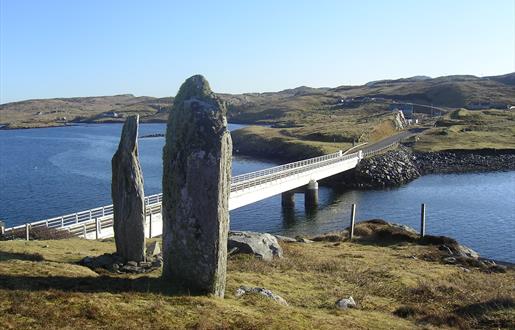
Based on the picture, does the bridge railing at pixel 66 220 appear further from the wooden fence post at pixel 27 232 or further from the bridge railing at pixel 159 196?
the wooden fence post at pixel 27 232

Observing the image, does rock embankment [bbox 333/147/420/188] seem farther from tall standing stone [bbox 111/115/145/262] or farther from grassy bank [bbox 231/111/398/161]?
tall standing stone [bbox 111/115/145/262]

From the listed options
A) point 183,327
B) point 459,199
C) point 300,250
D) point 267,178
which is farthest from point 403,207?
point 183,327

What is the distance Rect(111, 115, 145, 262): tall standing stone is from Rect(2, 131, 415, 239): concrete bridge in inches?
459

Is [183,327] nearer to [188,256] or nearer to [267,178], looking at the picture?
[188,256]

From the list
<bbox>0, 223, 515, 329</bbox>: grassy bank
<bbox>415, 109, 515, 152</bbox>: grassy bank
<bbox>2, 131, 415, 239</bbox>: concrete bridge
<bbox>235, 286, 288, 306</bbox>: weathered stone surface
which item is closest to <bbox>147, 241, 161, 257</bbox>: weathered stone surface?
<bbox>0, 223, 515, 329</bbox>: grassy bank

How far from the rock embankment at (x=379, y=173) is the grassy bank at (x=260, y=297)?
56953 mm

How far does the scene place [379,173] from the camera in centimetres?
8612

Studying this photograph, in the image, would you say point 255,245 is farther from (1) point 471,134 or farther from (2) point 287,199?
(1) point 471,134

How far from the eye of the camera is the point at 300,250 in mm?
30156

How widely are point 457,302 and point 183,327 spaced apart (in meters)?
11.3

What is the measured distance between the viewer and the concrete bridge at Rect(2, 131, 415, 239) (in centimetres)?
3300

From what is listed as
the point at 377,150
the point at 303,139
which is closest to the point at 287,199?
the point at 377,150

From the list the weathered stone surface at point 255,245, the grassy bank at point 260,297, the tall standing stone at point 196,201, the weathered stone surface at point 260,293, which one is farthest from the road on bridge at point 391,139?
the tall standing stone at point 196,201

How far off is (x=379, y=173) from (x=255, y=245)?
63567 mm
